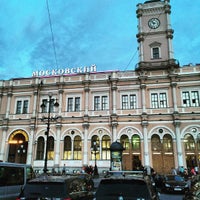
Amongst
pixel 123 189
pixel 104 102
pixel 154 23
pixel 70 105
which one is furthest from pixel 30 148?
pixel 123 189

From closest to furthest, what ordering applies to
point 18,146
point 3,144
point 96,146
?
point 96,146 → point 3,144 → point 18,146

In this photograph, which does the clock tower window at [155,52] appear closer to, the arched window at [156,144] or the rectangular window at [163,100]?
the rectangular window at [163,100]

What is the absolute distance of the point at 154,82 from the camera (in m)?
32.3

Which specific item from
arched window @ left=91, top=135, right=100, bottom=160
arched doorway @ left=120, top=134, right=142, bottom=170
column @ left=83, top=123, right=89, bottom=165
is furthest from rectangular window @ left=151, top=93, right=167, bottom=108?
column @ left=83, top=123, right=89, bottom=165

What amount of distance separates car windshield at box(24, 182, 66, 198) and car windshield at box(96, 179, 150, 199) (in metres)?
1.42

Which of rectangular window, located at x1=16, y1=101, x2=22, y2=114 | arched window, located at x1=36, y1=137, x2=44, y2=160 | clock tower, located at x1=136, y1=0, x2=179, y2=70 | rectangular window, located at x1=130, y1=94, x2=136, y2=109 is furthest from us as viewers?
→ rectangular window, located at x1=16, y1=101, x2=22, y2=114

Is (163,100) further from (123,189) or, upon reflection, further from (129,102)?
(123,189)

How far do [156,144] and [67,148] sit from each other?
1278 cm

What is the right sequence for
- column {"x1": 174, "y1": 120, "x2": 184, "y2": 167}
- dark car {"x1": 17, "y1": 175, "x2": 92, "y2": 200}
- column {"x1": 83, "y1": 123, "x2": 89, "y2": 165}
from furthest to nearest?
column {"x1": 83, "y1": 123, "x2": 89, "y2": 165}
column {"x1": 174, "y1": 120, "x2": 184, "y2": 167}
dark car {"x1": 17, "y1": 175, "x2": 92, "y2": 200}

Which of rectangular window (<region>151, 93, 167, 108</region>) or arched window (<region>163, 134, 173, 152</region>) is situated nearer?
arched window (<region>163, 134, 173, 152</region>)

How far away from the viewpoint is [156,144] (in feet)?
99.5

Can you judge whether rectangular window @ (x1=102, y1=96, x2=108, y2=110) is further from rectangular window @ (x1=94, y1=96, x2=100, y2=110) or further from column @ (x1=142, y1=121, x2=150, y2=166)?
column @ (x1=142, y1=121, x2=150, y2=166)

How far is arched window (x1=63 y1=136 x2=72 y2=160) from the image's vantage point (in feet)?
105

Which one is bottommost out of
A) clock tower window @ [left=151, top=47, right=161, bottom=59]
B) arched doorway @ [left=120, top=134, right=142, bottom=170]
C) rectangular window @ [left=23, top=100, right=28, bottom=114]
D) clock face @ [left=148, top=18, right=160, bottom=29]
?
Result: arched doorway @ [left=120, top=134, right=142, bottom=170]
